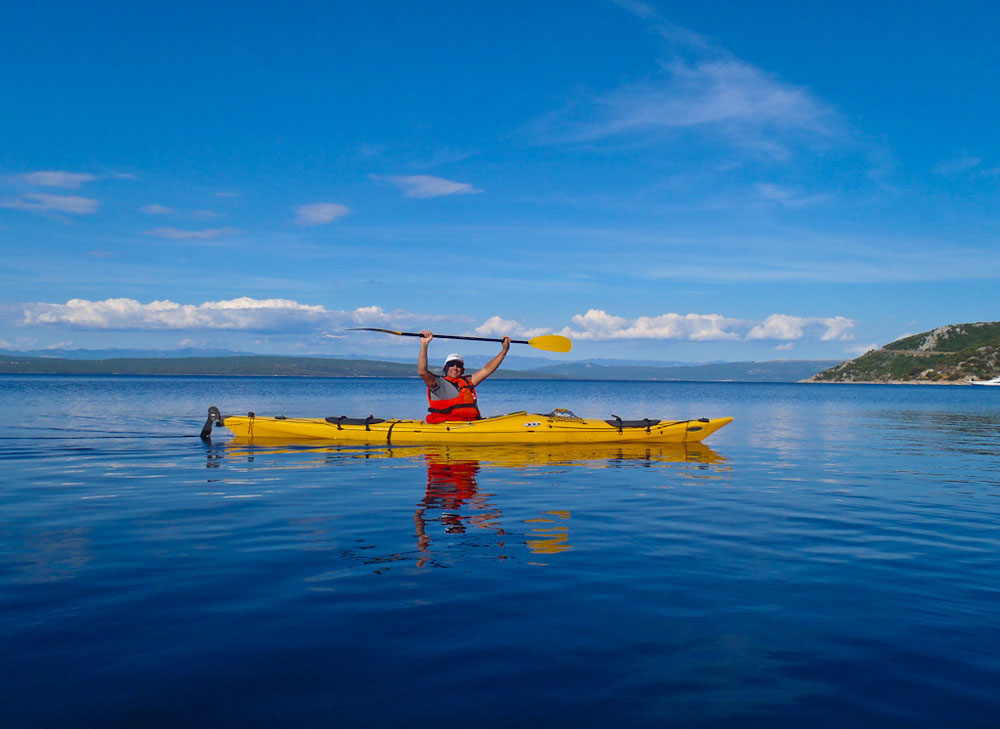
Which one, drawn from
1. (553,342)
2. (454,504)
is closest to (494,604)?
(454,504)

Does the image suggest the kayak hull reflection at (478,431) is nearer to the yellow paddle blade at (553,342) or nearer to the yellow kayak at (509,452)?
the yellow kayak at (509,452)

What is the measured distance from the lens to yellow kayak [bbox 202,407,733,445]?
64.8 ft

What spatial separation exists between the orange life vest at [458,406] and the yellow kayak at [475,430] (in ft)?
0.79

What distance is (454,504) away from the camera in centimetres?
1111

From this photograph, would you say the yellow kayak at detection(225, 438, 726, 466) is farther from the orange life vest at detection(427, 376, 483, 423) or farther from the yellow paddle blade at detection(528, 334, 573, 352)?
the yellow paddle blade at detection(528, 334, 573, 352)

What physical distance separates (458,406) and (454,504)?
8780 millimetres

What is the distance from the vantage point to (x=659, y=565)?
7.51 metres

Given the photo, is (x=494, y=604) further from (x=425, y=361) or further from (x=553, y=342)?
(x=553, y=342)

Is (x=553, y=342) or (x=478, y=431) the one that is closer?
(x=478, y=431)

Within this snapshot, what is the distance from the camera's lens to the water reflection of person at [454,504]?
923 centimetres

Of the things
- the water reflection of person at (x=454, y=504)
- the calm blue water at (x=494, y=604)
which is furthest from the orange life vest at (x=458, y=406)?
the calm blue water at (x=494, y=604)

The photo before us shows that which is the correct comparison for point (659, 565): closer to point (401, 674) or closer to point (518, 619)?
point (518, 619)

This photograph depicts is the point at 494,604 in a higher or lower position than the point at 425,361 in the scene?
lower

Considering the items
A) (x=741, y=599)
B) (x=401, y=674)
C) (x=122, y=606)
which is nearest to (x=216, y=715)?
(x=401, y=674)
